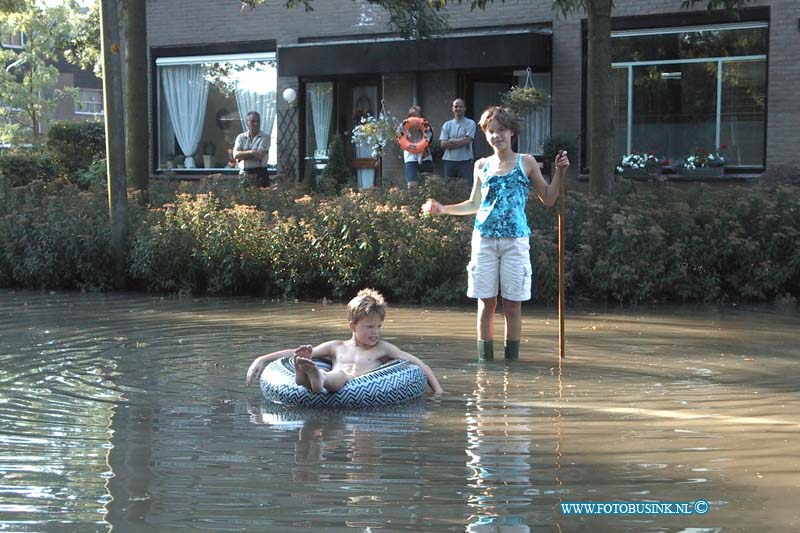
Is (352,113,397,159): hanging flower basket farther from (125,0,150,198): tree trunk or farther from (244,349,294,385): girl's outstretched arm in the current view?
(244,349,294,385): girl's outstretched arm

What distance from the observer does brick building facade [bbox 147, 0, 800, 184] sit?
19109mm

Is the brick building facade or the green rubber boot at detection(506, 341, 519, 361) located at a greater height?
the brick building facade

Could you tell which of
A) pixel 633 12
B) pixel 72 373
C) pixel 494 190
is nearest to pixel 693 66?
pixel 633 12

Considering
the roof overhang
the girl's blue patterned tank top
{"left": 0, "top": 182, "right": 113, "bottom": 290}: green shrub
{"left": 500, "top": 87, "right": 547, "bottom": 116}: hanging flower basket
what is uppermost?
the roof overhang

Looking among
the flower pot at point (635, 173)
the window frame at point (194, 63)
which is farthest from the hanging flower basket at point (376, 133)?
the flower pot at point (635, 173)

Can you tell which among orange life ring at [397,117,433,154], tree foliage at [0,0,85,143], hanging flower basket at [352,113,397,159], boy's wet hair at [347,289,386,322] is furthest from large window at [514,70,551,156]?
tree foliage at [0,0,85,143]

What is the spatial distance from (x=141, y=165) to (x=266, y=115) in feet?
22.0

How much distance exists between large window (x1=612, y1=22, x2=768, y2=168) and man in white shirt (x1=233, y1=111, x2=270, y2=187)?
258 inches

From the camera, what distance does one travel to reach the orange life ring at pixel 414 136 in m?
18.9

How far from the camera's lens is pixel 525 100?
63.3 feet

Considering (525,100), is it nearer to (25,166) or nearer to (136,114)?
(136,114)

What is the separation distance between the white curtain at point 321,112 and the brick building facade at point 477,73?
3cm

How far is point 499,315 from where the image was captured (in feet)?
42.3

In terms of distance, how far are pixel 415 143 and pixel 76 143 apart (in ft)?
35.5
